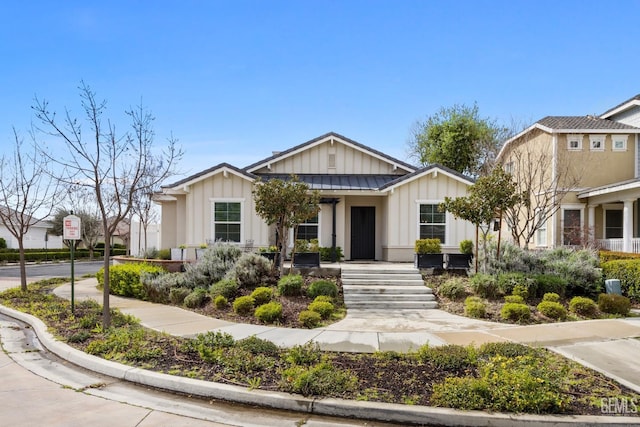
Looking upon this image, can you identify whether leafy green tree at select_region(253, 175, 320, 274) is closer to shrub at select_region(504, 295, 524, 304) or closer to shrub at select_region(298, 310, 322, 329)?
shrub at select_region(298, 310, 322, 329)

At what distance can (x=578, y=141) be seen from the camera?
69.4 ft

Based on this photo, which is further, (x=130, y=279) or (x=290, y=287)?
(x=130, y=279)

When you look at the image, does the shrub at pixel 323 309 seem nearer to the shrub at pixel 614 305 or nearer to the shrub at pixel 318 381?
the shrub at pixel 318 381

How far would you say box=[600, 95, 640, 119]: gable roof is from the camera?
68.7ft

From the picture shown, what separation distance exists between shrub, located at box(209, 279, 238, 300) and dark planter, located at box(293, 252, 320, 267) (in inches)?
125

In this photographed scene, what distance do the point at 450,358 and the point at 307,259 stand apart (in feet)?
28.8

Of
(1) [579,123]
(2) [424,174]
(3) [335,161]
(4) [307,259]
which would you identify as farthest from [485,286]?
(1) [579,123]

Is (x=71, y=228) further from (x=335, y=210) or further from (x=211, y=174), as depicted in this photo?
(x=335, y=210)

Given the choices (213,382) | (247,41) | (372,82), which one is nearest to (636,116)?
(372,82)

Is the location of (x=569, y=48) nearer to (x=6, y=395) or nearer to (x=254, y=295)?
(x=254, y=295)

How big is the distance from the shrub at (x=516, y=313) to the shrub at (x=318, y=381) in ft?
18.6

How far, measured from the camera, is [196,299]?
36.9 feet

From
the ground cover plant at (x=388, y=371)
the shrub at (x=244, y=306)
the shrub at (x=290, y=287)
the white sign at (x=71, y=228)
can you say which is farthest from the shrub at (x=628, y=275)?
Answer: the white sign at (x=71, y=228)

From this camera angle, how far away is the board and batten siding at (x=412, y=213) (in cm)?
1728
